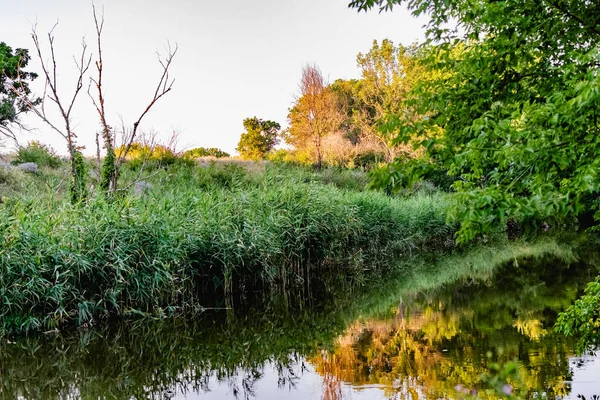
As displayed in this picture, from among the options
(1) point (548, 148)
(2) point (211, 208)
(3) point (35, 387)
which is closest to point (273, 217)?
(2) point (211, 208)

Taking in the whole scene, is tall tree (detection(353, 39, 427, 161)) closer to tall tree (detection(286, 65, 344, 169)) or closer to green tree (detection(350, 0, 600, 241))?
tall tree (detection(286, 65, 344, 169))

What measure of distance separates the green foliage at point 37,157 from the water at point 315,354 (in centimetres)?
1460

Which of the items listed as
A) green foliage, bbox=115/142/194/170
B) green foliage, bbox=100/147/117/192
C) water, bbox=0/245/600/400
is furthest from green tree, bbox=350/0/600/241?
green foliage, bbox=115/142/194/170

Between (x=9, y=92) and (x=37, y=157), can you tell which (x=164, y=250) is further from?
(x=9, y=92)

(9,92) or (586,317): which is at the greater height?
(9,92)

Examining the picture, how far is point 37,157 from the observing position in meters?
20.5

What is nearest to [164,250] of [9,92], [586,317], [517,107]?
[517,107]

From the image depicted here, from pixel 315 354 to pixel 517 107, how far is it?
3.89 meters

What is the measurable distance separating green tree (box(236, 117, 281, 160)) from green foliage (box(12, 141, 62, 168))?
1231 inches

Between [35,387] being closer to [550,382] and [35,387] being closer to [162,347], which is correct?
[162,347]

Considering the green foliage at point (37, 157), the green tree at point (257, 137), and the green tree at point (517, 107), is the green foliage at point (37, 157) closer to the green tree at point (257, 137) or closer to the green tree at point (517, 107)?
the green tree at point (517, 107)

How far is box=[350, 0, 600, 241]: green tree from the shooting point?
3.50 m

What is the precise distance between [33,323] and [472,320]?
6277 mm

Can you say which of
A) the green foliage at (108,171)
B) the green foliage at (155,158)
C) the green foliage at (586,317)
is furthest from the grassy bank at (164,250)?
Answer: the green foliage at (155,158)
